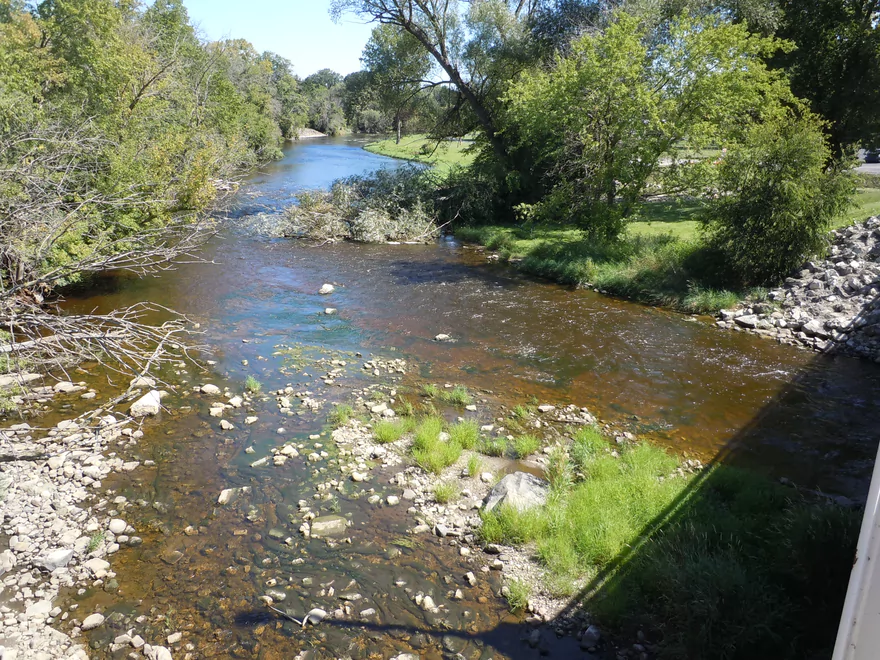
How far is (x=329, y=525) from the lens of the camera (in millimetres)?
6477

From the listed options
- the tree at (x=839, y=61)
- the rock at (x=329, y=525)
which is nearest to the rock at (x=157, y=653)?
the rock at (x=329, y=525)

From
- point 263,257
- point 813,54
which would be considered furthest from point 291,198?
point 813,54

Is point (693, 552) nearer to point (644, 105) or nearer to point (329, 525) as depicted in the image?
point (329, 525)

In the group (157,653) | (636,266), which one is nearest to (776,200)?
(636,266)

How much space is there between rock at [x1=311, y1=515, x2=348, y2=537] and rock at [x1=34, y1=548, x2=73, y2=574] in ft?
7.99

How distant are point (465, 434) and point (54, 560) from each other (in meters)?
5.02

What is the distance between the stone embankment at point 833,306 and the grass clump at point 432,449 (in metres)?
8.50

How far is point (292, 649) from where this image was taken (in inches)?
194

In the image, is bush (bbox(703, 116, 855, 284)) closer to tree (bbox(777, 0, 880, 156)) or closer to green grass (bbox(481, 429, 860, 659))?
tree (bbox(777, 0, 880, 156))

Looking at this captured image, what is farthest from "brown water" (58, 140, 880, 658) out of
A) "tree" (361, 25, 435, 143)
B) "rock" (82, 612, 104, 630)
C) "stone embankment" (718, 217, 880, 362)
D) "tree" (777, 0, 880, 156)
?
"tree" (777, 0, 880, 156)

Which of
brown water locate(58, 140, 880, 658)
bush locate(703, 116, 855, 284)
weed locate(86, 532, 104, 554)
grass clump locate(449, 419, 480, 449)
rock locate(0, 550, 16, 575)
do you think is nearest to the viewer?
brown water locate(58, 140, 880, 658)

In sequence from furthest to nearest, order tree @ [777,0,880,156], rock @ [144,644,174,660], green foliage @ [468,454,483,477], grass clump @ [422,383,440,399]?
tree @ [777,0,880,156]
grass clump @ [422,383,440,399]
green foliage @ [468,454,483,477]
rock @ [144,644,174,660]

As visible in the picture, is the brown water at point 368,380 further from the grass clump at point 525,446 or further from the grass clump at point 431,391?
the grass clump at point 525,446

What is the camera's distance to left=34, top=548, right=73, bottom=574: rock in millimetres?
5629
